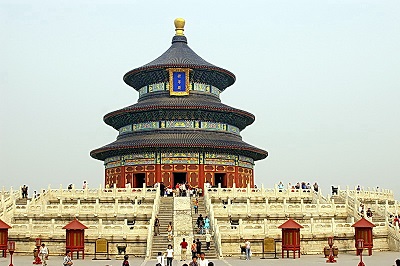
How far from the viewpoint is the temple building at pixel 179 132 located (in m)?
55.1

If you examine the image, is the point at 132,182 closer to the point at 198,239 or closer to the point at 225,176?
the point at 225,176

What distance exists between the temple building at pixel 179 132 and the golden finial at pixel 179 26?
3.82 metres

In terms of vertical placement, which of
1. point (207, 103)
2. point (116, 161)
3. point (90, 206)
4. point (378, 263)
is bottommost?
point (378, 263)

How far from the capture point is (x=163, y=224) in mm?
36438

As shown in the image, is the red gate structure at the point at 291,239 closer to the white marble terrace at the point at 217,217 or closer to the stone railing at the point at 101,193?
the white marble terrace at the point at 217,217

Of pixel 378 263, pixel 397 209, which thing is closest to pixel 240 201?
pixel 397 209

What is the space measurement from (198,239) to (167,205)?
25.2 ft

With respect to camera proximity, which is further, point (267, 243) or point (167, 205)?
point (167, 205)

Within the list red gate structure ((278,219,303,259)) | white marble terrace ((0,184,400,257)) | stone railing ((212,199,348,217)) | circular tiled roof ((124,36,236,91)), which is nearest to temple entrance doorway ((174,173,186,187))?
circular tiled roof ((124,36,236,91))

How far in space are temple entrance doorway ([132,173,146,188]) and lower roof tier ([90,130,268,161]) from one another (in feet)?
6.86

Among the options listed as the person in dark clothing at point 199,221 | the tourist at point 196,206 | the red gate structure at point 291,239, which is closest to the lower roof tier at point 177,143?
the tourist at point 196,206

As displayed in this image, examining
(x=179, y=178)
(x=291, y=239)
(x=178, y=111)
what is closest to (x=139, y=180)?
(x=179, y=178)

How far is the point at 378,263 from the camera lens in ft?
94.4

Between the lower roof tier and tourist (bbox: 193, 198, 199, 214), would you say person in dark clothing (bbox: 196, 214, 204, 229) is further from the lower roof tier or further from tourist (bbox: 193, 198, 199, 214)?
the lower roof tier
